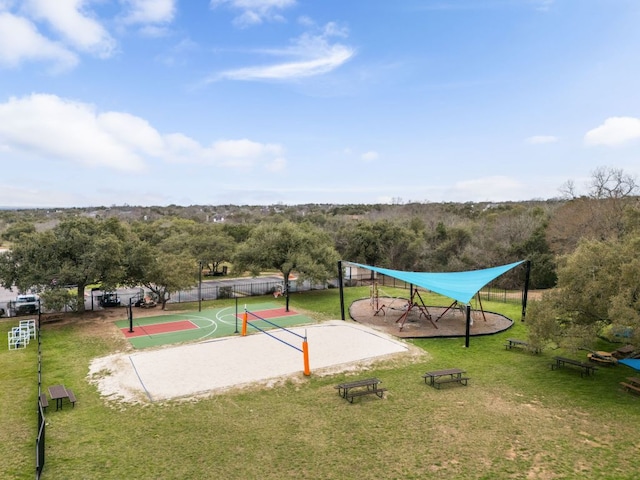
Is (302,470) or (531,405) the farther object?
(531,405)

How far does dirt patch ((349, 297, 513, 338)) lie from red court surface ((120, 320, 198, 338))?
9.16 metres

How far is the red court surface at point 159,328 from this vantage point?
20.2m

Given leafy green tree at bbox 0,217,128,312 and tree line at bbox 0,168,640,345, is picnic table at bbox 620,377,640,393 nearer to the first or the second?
tree line at bbox 0,168,640,345

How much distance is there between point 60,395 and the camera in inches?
→ 465

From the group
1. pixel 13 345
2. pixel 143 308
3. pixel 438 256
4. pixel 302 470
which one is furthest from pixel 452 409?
pixel 438 256

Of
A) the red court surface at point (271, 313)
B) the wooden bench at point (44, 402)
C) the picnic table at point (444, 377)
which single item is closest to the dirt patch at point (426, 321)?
the red court surface at point (271, 313)

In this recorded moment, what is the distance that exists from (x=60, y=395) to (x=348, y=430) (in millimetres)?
8228

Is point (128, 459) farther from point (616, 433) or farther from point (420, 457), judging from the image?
point (616, 433)

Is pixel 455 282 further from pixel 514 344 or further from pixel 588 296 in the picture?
pixel 588 296

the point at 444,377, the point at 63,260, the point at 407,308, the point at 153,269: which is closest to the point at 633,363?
the point at 444,377

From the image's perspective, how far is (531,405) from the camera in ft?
39.4

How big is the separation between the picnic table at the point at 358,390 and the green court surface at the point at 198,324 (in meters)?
7.85

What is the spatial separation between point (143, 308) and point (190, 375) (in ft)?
44.6

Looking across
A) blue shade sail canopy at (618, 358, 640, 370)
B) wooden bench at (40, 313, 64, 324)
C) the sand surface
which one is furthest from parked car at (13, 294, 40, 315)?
blue shade sail canopy at (618, 358, 640, 370)
